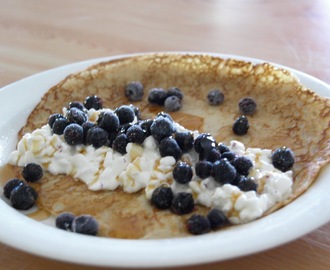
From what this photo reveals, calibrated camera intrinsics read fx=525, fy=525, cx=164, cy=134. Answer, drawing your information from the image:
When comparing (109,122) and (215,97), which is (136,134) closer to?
(109,122)

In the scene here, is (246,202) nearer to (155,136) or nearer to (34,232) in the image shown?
(155,136)

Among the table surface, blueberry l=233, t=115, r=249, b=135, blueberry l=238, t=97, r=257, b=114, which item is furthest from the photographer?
the table surface

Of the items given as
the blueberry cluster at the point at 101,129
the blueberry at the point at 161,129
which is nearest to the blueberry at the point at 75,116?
the blueberry cluster at the point at 101,129

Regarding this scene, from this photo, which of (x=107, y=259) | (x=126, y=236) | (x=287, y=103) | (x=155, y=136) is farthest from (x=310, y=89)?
(x=107, y=259)

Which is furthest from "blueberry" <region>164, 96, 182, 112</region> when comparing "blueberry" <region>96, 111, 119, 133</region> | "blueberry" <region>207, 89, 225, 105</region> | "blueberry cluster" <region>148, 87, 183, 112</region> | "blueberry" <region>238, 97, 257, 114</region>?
"blueberry" <region>96, 111, 119, 133</region>

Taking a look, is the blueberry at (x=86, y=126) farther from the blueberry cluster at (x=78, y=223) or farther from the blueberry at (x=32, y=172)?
the blueberry cluster at (x=78, y=223)

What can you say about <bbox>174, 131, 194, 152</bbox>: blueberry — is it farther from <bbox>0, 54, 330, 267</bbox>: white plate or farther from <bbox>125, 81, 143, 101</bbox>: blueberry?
<bbox>125, 81, 143, 101</bbox>: blueberry
